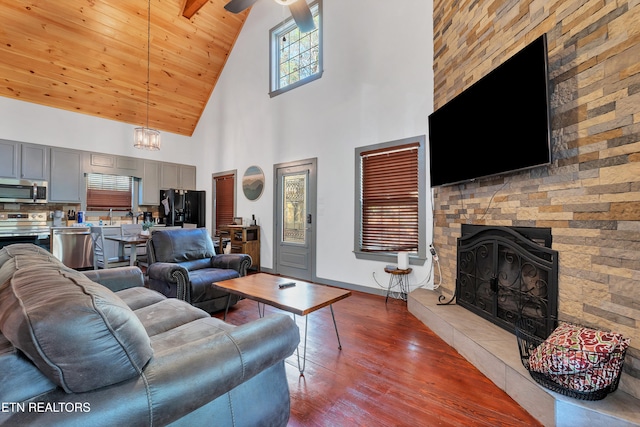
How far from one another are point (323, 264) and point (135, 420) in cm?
381

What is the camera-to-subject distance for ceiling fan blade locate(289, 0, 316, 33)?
2.96 metres

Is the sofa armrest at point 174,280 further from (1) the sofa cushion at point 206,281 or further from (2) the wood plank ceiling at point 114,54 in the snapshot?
(2) the wood plank ceiling at point 114,54

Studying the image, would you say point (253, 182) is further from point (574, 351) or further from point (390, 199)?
point (574, 351)

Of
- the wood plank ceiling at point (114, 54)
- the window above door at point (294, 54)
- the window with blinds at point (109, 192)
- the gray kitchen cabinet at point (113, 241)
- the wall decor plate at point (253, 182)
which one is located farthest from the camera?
the window with blinds at point (109, 192)

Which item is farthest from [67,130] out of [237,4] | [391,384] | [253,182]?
[391,384]

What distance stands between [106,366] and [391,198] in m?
3.55

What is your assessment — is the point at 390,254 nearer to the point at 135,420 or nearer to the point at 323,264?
the point at 323,264

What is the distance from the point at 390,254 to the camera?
12.9ft

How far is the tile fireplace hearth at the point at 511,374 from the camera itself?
139 centimetres

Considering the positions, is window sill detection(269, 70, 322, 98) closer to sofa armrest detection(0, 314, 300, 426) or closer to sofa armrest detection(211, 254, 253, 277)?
sofa armrest detection(211, 254, 253, 277)

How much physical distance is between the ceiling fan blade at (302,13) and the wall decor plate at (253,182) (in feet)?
9.52

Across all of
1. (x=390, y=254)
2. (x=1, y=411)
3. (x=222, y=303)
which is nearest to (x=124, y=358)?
(x=1, y=411)

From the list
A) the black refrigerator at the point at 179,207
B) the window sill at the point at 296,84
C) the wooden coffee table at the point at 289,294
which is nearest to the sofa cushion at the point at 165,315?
the wooden coffee table at the point at 289,294

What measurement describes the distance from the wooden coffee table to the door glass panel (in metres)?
2.23
